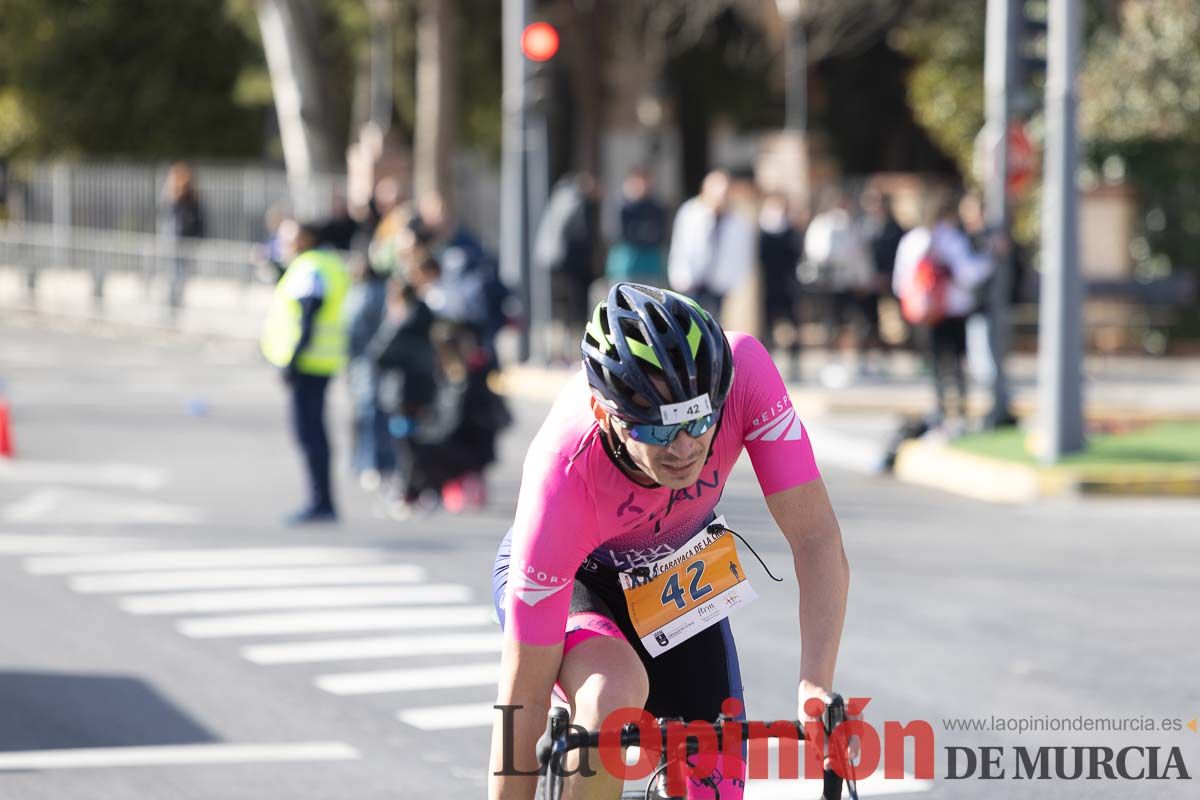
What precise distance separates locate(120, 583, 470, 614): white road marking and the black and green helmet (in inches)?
259

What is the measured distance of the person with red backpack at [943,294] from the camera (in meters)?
16.8

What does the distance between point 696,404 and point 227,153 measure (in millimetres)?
42038

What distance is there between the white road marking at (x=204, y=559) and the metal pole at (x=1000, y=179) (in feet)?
22.4

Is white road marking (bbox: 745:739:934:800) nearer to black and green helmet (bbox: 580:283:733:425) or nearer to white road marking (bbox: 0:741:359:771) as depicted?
white road marking (bbox: 0:741:359:771)

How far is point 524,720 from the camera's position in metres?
4.46

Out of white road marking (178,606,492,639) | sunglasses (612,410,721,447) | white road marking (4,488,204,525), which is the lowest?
white road marking (4,488,204,525)

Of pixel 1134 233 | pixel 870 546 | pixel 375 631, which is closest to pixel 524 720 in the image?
pixel 375 631

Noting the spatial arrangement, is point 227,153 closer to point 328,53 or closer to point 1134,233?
point 328,53

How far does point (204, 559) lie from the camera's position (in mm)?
12133

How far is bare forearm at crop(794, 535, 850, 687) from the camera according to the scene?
4320mm

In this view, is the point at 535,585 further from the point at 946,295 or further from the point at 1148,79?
the point at 1148,79

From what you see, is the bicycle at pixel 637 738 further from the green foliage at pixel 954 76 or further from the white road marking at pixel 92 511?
the green foliage at pixel 954 76

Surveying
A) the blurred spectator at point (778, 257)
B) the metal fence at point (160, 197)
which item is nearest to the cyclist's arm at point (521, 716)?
the blurred spectator at point (778, 257)

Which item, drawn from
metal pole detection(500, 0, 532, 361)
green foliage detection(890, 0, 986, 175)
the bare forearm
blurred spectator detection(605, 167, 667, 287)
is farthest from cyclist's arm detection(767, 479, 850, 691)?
green foliage detection(890, 0, 986, 175)
